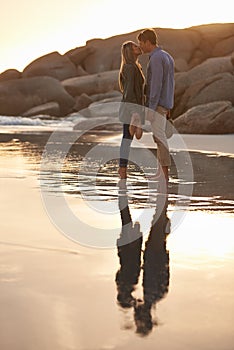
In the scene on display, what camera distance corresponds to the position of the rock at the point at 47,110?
41.1 m

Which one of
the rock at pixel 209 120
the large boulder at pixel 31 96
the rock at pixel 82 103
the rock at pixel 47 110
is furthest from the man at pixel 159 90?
the large boulder at pixel 31 96

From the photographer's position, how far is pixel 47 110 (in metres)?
41.1

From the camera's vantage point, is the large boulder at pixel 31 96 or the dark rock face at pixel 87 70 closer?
the dark rock face at pixel 87 70

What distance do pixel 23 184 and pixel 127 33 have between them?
48763mm

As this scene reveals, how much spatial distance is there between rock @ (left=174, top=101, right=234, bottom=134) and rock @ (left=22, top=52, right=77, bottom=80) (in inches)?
1437

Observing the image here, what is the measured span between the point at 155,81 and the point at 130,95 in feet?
1.54

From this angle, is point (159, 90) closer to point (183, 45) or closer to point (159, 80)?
point (159, 80)

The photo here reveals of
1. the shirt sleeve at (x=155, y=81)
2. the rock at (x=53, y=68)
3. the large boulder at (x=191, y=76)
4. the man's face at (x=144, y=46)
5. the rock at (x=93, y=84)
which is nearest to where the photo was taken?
the shirt sleeve at (x=155, y=81)

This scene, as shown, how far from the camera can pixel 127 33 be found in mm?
53469

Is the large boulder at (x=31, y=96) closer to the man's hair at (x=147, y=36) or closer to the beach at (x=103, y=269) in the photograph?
the man's hair at (x=147, y=36)

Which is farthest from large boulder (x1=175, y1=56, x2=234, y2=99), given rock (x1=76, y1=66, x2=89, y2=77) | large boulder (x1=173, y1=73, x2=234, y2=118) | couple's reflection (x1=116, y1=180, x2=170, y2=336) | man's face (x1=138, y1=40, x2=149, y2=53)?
rock (x1=76, y1=66, x2=89, y2=77)

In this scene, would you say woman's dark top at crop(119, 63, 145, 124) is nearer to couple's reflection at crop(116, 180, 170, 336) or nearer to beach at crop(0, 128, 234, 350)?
beach at crop(0, 128, 234, 350)

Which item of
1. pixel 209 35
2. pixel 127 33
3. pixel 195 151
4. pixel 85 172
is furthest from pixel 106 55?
pixel 85 172

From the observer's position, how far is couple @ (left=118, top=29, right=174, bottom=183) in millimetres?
6648
